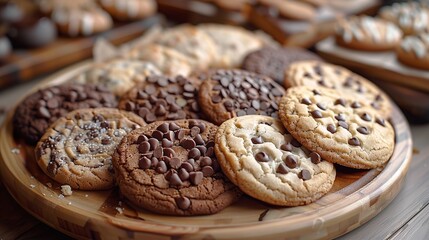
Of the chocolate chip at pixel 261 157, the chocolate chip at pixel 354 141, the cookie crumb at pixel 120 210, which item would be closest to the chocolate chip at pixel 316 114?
the chocolate chip at pixel 354 141

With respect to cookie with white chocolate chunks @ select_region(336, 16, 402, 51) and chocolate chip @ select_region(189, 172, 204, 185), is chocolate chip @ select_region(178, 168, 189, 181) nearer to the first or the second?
chocolate chip @ select_region(189, 172, 204, 185)

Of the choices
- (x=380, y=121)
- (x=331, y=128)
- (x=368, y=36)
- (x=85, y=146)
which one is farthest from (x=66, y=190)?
(x=368, y=36)

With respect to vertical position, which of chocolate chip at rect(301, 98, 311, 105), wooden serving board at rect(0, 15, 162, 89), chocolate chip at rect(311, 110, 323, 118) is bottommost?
wooden serving board at rect(0, 15, 162, 89)

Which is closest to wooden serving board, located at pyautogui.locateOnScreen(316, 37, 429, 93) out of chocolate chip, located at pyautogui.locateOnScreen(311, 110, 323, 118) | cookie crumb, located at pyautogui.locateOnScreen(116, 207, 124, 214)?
chocolate chip, located at pyautogui.locateOnScreen(311, 110, 323, 118)

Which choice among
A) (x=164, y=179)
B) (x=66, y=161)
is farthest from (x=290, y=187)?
(x=66, y=161)

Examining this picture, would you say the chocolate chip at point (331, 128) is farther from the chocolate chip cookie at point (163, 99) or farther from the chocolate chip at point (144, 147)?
the chocolate chip at point (144, 147)

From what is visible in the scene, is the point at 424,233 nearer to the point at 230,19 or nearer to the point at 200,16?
the point at 230,19
